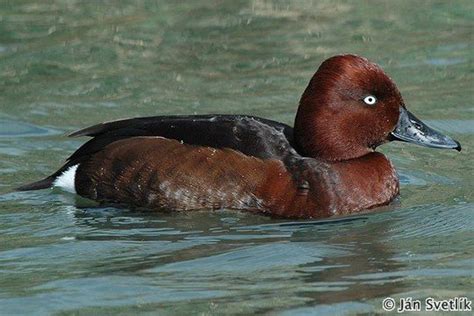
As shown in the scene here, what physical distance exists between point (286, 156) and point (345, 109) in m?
0.49

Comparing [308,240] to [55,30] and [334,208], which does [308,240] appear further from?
[55,30]

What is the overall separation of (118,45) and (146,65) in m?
0.57

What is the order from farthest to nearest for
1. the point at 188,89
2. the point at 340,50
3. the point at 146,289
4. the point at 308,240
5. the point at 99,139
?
the point at 340,50 < the point at 188,89 < the point at 99,139 < the point at 308,240 < the point at 146,289

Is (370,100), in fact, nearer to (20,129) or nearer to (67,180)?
(67,180)

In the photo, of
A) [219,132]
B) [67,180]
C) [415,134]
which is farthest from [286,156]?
[67,180]

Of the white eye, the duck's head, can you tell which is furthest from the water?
the white eye

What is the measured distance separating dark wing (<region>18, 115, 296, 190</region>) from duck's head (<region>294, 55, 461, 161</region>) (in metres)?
0.18

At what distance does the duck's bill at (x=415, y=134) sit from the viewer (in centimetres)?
848

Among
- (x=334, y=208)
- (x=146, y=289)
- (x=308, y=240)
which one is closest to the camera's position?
(x=146, y=289)

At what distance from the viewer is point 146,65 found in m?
11.8

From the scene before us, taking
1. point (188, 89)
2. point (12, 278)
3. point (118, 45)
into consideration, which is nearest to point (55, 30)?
point (118, 45)

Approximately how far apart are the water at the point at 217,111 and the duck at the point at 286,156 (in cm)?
13

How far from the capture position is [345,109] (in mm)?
8320

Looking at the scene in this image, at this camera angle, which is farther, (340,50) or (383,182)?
(340,50)
